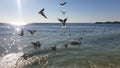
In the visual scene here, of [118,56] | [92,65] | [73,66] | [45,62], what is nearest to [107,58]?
[118,56]

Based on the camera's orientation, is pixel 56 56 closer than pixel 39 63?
No

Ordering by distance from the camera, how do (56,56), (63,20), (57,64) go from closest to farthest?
(63,20)
(57,64)
(56,56)

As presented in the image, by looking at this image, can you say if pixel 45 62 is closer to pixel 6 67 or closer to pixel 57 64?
pixel 57 64

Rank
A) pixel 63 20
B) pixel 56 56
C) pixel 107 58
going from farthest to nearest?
pixel 56 56, pixel 107 58, pixel 63 20

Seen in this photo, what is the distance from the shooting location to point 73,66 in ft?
77.4

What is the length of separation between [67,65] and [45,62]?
350 centimetres

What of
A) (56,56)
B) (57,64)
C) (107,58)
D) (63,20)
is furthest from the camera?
(56,56)

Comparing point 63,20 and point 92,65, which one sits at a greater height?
point 63,20

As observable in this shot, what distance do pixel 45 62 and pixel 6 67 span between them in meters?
5.25

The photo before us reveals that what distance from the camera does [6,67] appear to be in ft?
76.8

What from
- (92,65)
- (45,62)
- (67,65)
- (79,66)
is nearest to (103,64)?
(92,65)

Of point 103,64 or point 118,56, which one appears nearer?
point 103,64

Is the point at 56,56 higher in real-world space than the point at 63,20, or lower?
lower

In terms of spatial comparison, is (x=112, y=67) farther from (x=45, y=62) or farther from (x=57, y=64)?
(x=45, y=62)
